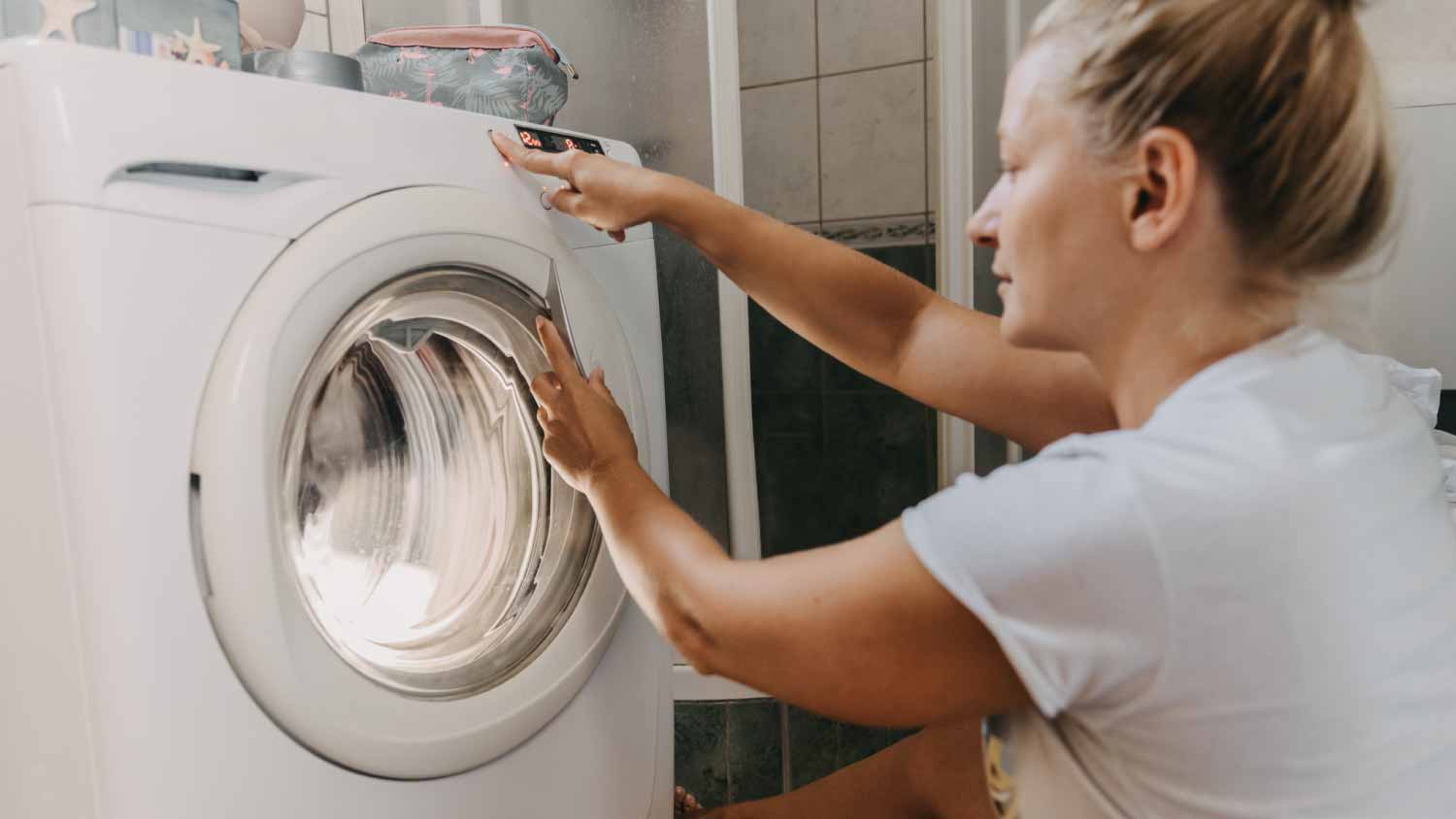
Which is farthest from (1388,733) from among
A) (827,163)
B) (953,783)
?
(827,163)

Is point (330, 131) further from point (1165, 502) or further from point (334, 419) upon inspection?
point (1165, 502)

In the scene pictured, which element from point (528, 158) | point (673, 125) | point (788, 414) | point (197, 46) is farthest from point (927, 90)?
point (197, 46)

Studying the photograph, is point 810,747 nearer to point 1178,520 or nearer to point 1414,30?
Answer: point 1178,520

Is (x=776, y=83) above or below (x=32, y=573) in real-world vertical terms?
above

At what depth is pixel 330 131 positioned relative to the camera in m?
0.75

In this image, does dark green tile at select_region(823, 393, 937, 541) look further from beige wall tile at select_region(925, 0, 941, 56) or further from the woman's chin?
the woman's chin

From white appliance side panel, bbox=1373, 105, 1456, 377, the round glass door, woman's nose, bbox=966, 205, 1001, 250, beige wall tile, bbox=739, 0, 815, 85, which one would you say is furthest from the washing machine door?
white appliance side panel, bbox=1373, 105, 1456, 377

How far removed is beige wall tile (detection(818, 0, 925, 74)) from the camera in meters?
1.41

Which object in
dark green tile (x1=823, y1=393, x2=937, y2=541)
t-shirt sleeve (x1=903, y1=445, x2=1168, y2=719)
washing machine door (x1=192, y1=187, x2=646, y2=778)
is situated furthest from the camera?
dark green tile (x1=823, y1=393, x2=937, y2=541)

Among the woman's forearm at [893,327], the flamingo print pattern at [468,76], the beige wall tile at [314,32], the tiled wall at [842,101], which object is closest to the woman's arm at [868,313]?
the woman's forearm at [893,327]

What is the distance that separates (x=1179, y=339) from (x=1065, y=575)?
0.20 metres

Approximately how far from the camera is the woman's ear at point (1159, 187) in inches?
23.3

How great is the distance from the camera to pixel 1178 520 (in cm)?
56

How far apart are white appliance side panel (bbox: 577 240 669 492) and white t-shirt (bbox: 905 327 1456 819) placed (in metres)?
0.51
